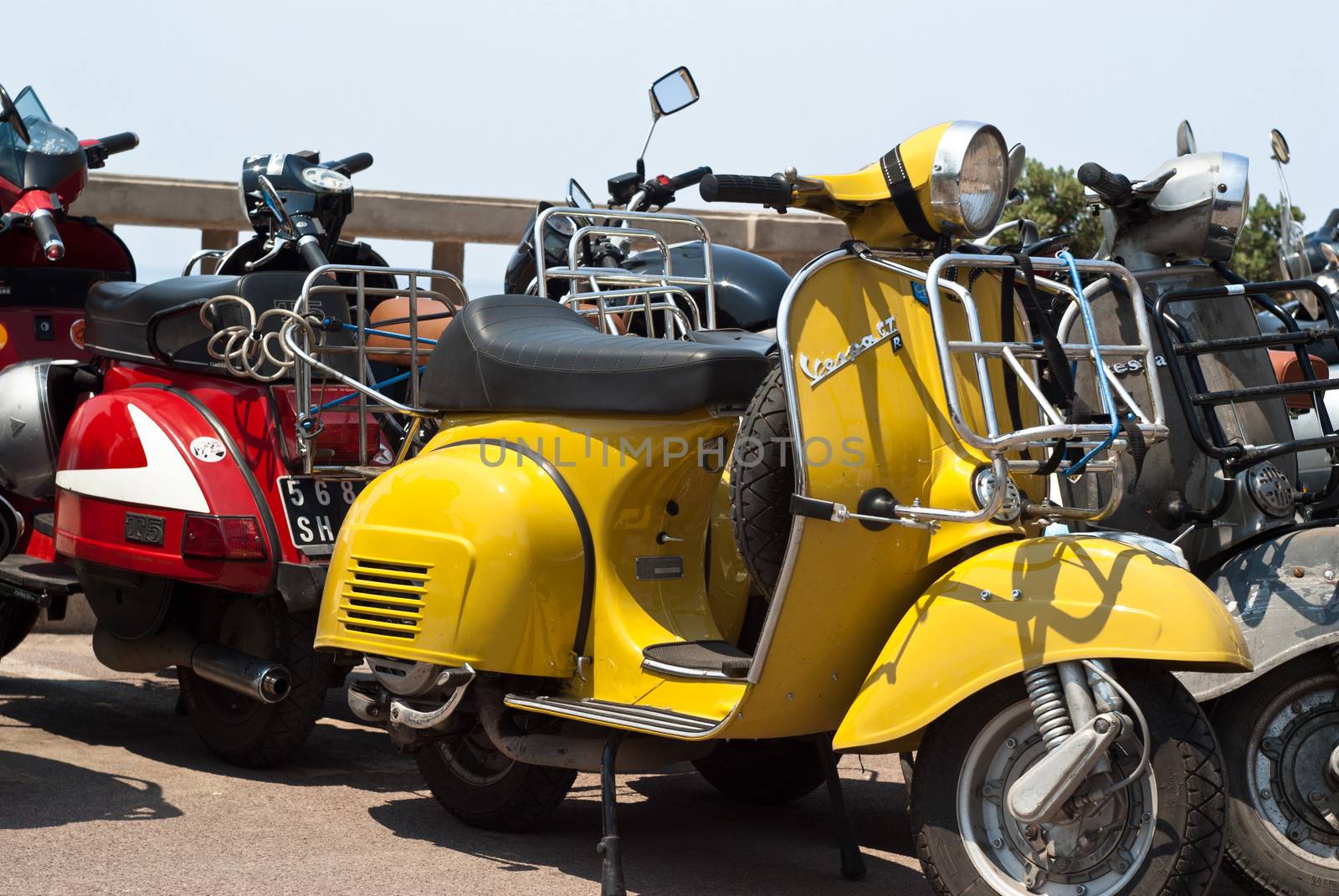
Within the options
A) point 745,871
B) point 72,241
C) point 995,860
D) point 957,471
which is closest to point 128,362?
point 72,241

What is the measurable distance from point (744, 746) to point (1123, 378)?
154 centimetres

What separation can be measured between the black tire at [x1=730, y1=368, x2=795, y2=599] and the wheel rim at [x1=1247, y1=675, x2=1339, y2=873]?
1.22 m

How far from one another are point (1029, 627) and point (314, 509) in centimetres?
267

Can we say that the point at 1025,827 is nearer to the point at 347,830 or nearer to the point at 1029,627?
the point at 1029,627

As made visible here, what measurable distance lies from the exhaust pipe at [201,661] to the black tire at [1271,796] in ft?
9.07

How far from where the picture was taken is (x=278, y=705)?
5168 millimetres

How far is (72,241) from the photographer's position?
6391 mm

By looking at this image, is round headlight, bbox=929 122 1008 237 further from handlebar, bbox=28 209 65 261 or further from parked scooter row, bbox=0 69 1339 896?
handlebar, bbox=28 209 65 261

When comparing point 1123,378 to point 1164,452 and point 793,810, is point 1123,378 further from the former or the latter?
point 793,810

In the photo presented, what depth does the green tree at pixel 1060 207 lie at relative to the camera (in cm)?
1177

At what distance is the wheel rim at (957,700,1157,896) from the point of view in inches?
125

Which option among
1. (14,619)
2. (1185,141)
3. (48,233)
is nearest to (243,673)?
(14,619)

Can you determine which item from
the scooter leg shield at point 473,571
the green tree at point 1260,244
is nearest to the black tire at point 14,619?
the scooter leg shield at point 473,571

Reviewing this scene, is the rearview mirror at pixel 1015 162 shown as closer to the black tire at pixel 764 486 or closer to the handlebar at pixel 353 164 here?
the black tire at pixel 764 486
